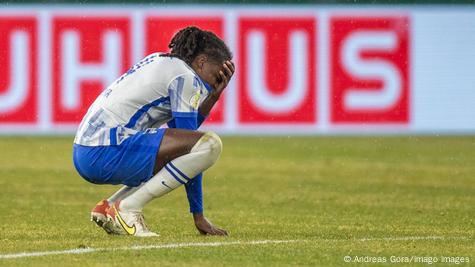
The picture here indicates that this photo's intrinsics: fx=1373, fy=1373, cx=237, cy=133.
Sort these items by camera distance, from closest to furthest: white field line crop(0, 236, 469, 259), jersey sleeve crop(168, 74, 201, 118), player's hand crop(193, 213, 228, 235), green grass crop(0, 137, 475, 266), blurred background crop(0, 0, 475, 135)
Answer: white field line crop(0, 236, 469, 259) → green grass crop(0, 137, 475, 266) → jersey sleeve crop(168, 74, 201, 118) → player's hand crop(193, 213, 228, 235) → blurred background crop(0, 0, 475, 135)

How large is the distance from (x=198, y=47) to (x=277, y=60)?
1211 centimetres

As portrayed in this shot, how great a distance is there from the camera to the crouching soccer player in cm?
887

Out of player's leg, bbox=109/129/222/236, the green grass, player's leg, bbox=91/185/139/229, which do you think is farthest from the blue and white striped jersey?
the green grass

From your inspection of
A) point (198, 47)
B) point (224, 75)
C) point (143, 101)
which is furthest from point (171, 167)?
point (198, 47)

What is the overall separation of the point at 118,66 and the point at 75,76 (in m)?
0.71

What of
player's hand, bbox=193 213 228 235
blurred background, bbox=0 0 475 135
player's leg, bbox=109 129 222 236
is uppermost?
player's leg, bbox=109 129 222 236

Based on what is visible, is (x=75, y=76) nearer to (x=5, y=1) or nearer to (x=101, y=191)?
(x=5, y=1)

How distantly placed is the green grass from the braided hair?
120 centimetres

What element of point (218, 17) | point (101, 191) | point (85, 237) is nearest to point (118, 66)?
point (218, 17)

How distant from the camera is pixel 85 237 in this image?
30.2 ft

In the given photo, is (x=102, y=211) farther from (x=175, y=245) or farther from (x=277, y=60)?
(x=277, y=60)

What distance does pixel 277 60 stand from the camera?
832 inches

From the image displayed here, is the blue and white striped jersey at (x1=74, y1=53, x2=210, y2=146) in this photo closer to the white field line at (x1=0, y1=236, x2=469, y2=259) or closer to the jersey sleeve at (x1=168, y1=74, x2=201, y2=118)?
the jersey sleeve at (x1=168, y1=74, x2=201, y2=118)

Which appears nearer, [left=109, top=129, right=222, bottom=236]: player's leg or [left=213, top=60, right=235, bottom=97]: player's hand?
[left=109, top=129, right=222, bottom=236]: player's leg
